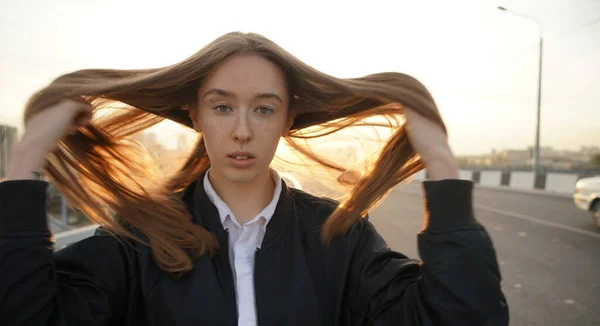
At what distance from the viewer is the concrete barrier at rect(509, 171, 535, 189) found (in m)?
23.5

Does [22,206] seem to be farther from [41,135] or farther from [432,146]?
[432,146]

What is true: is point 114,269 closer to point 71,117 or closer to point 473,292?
point 71,117

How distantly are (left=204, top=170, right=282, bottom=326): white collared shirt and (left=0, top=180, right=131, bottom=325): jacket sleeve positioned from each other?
385 mm

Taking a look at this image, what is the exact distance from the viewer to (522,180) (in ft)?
79.8

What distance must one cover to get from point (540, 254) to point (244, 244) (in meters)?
6.87

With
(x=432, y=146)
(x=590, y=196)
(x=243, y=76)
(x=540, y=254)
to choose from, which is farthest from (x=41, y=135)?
(x=590, y=196)

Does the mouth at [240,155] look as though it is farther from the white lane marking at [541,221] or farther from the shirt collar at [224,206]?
the white lane marking at [541,221]

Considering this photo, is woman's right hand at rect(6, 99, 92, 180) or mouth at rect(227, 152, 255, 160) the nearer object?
woman's right hand at rect(6, 99, 92, 180)

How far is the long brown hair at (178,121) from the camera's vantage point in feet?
6.27

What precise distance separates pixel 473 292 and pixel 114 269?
45.8 inches

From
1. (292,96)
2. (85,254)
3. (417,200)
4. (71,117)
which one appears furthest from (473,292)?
(417,200)

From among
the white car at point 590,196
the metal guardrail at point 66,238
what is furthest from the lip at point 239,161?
the white car at point 590,196

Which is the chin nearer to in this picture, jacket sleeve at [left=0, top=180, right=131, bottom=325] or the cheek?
the cheek

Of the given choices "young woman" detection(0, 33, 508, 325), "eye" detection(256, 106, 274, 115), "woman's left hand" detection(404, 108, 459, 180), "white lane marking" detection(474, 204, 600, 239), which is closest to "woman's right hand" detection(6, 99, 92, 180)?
"young woman" detection(0, 33, 508, 325)
